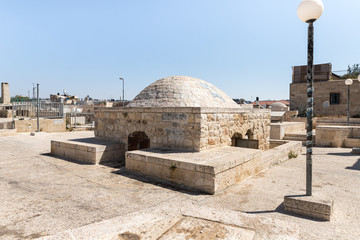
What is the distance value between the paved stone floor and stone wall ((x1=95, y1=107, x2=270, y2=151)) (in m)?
1.29

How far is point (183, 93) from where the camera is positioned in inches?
282

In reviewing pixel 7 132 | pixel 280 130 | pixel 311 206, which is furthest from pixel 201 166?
pixel 7 132

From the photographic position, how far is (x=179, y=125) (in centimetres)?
590

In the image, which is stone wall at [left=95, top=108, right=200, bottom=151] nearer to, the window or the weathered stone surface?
the weathered stone surface

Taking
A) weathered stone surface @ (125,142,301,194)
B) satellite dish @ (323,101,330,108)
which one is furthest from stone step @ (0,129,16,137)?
satellite dish @ (323,101,330,108)

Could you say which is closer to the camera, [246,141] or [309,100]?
[309,100]

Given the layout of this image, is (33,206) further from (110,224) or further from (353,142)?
(353,142)

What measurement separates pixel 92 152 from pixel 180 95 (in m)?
2.99

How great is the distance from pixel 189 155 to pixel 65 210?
264 centimetres

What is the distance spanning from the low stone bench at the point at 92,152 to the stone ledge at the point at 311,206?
16.0 feet

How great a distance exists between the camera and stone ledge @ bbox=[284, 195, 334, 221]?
3191 millimetres

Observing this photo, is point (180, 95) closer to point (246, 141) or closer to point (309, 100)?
point (246, 141)

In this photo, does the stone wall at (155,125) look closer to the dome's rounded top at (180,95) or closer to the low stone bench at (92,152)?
the low stone bench at (92,152)

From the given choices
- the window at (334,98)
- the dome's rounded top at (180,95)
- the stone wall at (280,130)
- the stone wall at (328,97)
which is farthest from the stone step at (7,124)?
the window at (334,98)
